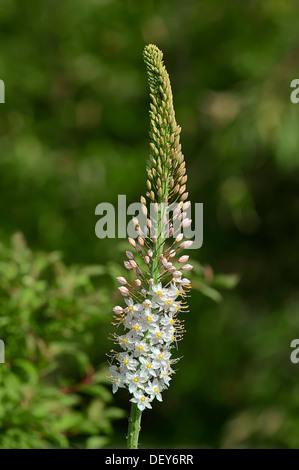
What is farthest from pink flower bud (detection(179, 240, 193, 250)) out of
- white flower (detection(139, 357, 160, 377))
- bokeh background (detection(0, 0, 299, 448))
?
bokeh background (detection(0, 0, 299, 448))

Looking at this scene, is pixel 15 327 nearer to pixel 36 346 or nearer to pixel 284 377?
pixel 36 346

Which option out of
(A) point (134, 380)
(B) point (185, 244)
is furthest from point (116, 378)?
(B) point (185, 244)

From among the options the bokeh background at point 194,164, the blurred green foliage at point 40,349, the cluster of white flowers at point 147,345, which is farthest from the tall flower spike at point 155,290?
the bokeh background at point 194,164

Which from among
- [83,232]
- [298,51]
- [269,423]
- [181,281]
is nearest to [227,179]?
[298,51]

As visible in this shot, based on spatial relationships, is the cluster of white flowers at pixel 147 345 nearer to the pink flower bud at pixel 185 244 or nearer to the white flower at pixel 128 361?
the white flower at pixel 128 361

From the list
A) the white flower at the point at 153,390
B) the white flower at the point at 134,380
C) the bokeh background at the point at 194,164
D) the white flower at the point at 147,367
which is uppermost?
the bokeh background at the point at 194,164
